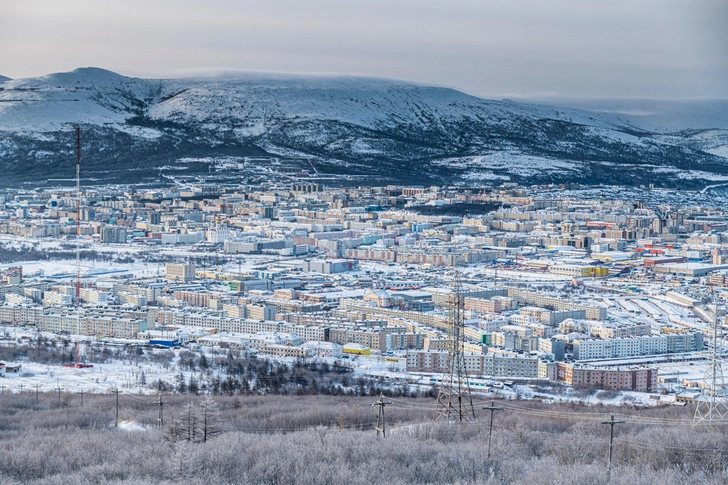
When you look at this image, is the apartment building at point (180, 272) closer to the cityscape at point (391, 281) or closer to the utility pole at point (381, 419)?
the cityscape at point (391, 281)

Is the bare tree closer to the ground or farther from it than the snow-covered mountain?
closer to the ground

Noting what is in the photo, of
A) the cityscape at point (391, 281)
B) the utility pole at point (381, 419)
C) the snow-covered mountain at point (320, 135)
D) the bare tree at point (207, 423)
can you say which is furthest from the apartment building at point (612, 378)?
the snow-covered mountain at point (320, 135)

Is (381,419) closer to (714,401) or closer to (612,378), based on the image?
(714,401)

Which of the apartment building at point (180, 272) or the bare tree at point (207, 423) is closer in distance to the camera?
the bare tree at point (207, 423)

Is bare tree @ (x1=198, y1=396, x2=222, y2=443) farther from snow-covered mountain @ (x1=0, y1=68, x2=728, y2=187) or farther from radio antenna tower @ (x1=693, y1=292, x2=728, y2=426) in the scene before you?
snow-covered mountain @ (x1=0, y1=68, x2=728, y2=187)

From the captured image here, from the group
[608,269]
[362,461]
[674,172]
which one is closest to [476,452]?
[362,461]

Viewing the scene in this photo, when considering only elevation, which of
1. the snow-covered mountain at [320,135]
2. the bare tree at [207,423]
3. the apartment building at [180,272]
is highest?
the snow-covered mountain at [320,135]

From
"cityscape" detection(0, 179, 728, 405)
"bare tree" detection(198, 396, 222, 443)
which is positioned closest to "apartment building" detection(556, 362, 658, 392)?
"cityscape" detection(0, 179, 728, 405)

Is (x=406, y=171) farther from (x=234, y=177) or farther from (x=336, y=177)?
(x=234, y=177)
